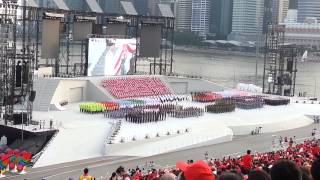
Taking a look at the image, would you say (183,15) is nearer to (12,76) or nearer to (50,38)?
(50,38)

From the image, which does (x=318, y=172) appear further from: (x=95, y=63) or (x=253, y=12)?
(x=253, y=12)

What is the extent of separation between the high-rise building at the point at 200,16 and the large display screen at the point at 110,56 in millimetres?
138534

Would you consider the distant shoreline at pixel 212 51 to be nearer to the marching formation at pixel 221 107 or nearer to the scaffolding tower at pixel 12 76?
the marching formation at pixel 221 107

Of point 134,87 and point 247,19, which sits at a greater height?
point 247,19

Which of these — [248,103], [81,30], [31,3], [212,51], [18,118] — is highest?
[31,3]

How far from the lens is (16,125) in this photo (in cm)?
2830

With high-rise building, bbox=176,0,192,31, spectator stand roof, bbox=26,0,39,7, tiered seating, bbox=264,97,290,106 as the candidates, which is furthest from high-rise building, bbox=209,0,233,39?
spectator stand roof, bbox=26,0,39,7

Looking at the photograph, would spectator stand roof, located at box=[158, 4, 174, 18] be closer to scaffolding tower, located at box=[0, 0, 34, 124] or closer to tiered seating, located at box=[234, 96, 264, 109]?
tiered seating, located at box=[234, 96, 264, 109]

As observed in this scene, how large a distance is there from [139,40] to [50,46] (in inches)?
377

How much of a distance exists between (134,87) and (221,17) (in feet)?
505

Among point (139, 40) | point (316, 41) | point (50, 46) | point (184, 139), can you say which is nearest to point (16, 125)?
point (184, 139)

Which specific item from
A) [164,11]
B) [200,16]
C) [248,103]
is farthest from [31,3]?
[200,16]

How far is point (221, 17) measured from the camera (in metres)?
193

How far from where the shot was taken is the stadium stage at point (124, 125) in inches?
1045
